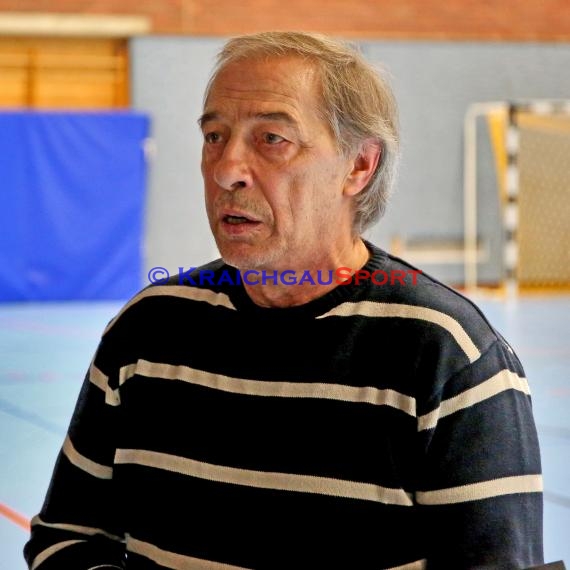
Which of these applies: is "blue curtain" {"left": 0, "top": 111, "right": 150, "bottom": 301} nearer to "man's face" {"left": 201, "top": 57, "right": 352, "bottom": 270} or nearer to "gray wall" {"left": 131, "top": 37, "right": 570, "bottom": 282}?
"gray wall" {"left": 131, "top": 37, "right": 570, "bottom": 282}

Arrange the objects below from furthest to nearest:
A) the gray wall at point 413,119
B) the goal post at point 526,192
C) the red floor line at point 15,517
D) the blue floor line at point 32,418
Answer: the goal post at point 526,192
the gray wall at point 413,119
the blue floor line at point 32,418
the red floor line at point 15,517

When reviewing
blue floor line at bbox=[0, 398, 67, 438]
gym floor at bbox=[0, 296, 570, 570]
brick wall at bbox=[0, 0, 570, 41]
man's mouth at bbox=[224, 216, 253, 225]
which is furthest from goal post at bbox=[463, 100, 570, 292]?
man's mouth at bbox=[224, 216, 253, 225]

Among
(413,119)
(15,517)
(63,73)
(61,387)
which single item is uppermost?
(63,73)

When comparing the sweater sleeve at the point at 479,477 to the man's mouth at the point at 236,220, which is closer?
the sweater sleeve at the point at 479,477

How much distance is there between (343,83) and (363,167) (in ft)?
0.46

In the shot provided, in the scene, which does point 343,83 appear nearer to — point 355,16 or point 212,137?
point 212,137

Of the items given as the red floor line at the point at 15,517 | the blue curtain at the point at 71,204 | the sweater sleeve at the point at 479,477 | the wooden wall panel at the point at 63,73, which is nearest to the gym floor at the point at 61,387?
the red floor line at the point at 15,517

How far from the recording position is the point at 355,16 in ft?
40.9

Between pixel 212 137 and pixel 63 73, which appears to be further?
pixel 63 73

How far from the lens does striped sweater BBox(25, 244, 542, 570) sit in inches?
53.8

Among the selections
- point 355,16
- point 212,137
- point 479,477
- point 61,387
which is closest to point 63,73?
point 355,16

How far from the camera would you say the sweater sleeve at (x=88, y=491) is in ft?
5.08

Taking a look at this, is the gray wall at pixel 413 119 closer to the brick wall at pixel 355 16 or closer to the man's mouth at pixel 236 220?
the brick wall at pixel 355 16

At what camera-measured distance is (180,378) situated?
154 centimetres
